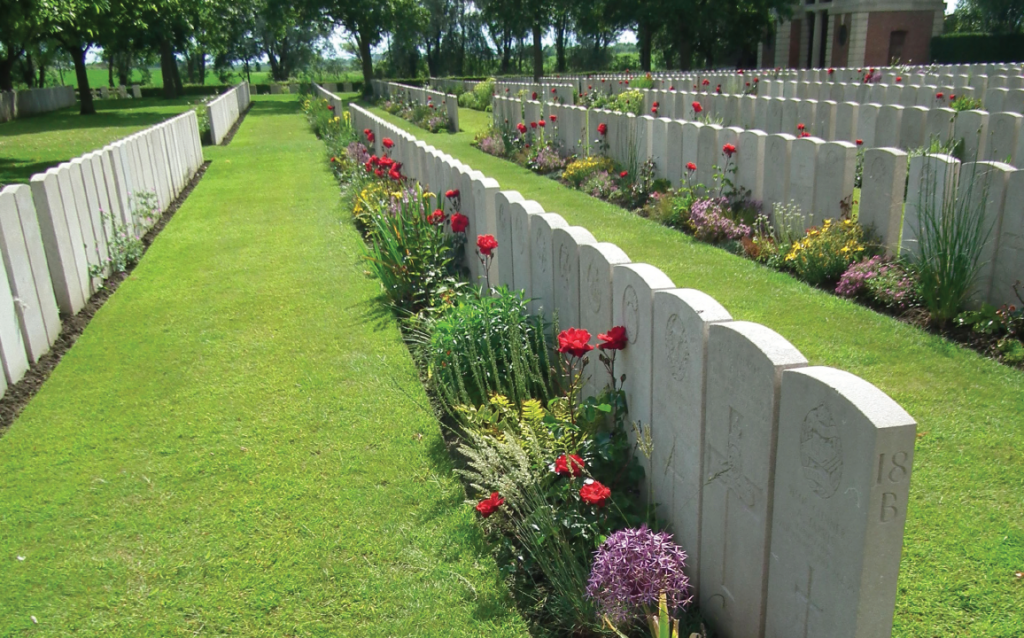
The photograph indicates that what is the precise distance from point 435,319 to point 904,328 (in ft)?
10.7

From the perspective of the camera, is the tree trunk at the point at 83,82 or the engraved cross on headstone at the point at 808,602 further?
the tree trunk at the point at 83,82

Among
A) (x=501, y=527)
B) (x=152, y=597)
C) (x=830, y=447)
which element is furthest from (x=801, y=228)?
(x=152, y=597)

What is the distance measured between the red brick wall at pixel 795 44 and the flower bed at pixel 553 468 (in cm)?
4654

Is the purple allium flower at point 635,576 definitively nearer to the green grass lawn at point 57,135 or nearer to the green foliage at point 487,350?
the green foliage at point 487,350

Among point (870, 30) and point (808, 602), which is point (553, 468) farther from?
point (870, 30)

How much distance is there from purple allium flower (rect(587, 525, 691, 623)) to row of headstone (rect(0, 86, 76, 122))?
33.6 m

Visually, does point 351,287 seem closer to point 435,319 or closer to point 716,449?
point 435,319

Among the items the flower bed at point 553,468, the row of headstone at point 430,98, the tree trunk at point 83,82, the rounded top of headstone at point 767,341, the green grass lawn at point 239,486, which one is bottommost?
the green grass lawn at point 239,486

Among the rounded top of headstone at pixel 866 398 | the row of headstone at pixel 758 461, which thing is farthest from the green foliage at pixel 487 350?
the rounded top of headstone at pixel 866 398

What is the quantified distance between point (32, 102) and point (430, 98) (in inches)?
778

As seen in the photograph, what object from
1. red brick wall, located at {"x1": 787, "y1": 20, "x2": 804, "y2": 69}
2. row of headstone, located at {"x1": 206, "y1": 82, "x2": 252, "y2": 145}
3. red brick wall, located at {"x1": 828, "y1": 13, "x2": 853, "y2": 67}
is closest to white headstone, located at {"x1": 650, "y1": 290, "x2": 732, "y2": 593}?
row of headstone, located at {"x1": 206, "y1": 82, "x2": 252, "y2": 145}

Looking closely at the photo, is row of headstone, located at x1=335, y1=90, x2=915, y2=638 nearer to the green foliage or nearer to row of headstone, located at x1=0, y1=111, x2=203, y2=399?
the green foliage

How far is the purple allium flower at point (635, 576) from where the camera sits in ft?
7.81

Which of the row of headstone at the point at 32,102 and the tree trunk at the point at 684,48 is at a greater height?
the tree trunk at the point at 684,48
